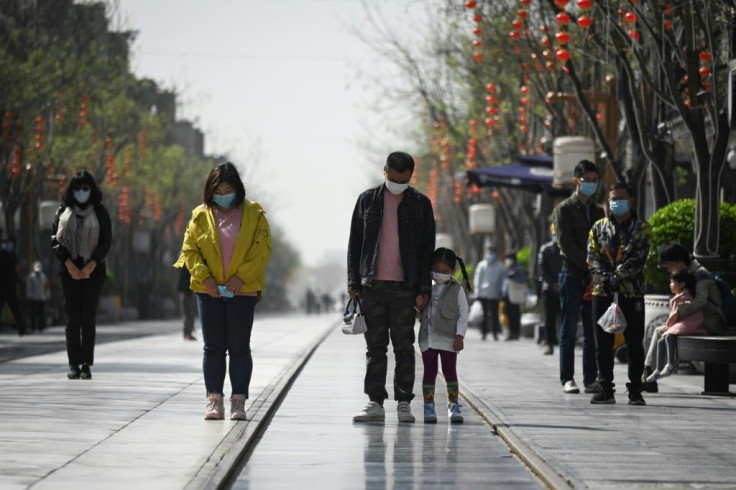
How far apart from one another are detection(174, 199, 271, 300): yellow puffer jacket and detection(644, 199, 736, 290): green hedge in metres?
8.07

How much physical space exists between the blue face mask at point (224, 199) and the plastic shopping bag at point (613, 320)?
3468 millimetres

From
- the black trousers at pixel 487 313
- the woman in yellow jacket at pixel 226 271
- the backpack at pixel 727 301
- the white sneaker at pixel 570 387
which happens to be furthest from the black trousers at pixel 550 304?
the woman in yellow jacket at pixel 226 271

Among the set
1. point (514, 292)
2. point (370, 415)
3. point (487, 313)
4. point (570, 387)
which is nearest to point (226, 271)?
point (370, 415)

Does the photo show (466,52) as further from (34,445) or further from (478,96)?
(34,445)

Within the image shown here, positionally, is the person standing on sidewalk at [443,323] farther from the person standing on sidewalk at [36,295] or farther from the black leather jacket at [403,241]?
the person standing on sidewalk at [36,295]

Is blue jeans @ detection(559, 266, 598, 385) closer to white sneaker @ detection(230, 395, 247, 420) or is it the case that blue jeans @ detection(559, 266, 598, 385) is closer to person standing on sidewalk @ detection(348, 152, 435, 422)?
person standing on sidewalk @ detection(348, 152, 435, 422)

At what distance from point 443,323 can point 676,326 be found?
3.73 meters

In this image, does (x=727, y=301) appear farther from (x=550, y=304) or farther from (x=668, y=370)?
(x=550, y=304)

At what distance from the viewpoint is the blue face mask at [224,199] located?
12.0m

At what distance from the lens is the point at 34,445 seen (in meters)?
10.1

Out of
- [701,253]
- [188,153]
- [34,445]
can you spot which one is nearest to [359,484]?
[34,445]

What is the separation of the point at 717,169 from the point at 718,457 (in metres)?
9.17

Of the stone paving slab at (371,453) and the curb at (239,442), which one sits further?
the stone paving slab at (371,453)

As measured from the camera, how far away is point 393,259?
12.1 meters
